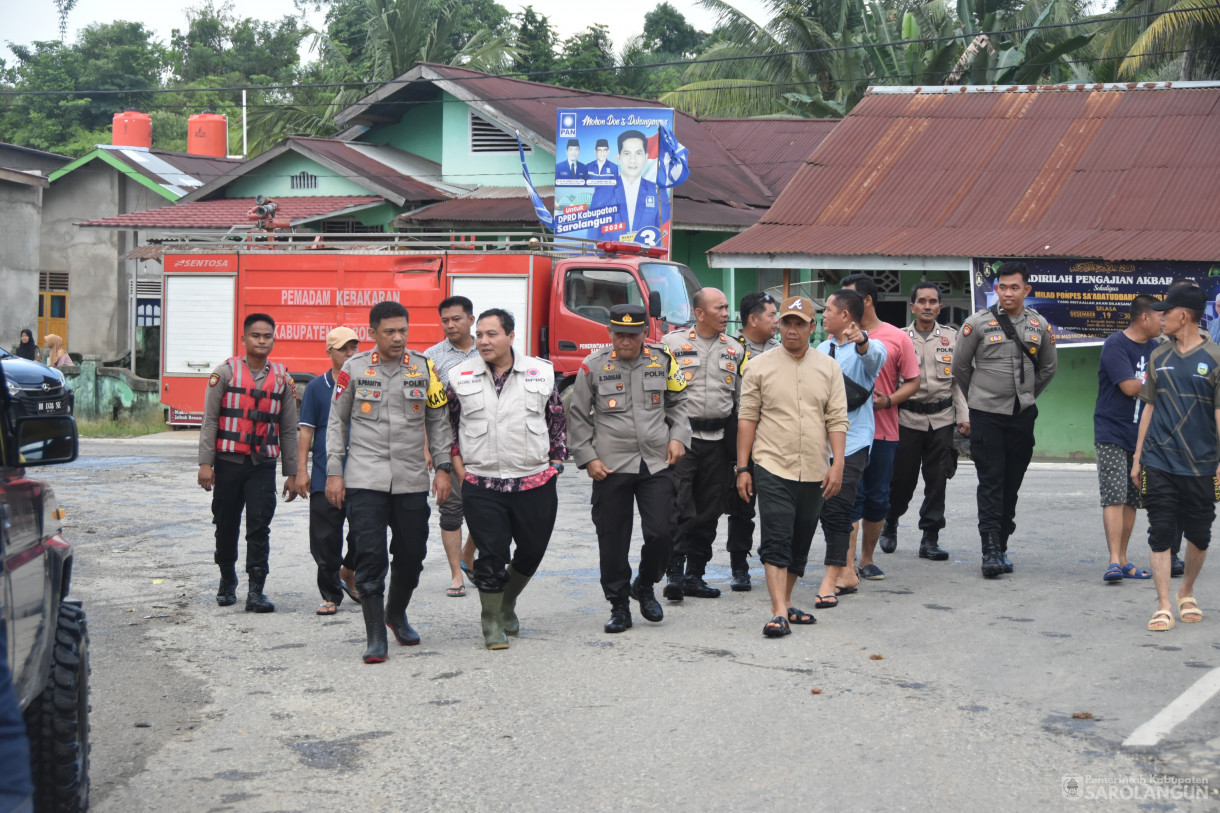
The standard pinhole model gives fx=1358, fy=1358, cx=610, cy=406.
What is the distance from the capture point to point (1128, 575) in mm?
8836

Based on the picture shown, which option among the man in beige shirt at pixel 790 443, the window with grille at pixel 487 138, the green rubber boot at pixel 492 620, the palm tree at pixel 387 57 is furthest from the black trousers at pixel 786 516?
the palm tree at pixel 387 57

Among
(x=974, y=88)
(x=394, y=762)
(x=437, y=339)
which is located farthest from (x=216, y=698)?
(x=974, y=88)

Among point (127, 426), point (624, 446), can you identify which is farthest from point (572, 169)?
point (624, 446)

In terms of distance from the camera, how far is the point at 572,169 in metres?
21.9

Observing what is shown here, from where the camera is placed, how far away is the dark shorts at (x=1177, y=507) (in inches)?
291

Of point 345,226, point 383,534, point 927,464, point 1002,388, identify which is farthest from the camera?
point 345,226

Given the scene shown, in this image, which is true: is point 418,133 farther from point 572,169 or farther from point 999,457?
point 999,457

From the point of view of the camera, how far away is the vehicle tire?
13.6 ft

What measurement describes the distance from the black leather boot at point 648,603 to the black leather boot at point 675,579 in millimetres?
570

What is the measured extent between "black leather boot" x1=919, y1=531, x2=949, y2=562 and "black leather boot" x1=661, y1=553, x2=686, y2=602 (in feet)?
7.50

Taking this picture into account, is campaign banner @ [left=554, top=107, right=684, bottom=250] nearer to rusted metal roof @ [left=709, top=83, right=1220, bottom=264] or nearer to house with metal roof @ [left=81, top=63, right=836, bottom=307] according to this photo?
house with metal roof @ [left=81, top=63, right=836, bottom=307]

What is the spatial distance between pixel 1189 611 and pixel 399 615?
4.29 meters

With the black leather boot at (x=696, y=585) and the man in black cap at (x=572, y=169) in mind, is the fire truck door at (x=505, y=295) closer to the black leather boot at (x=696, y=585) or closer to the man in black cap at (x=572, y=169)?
the man in black cap at (x=572, y=169)
